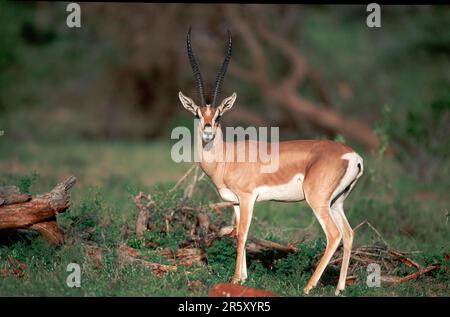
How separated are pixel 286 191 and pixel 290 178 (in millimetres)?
151

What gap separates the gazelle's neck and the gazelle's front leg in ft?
1.76

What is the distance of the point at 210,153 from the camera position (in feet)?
26.9

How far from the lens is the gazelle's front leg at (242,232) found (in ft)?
25.0

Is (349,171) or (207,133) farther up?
(207,133)

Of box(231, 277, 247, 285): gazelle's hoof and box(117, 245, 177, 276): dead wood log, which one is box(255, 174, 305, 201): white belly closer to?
box(231, 277, 247, 285): gazelle's hoof

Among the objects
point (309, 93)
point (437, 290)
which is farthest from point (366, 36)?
point (437, 290)

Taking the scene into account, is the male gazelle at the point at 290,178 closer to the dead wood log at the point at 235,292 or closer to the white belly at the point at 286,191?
the white belly at the point at 286,191

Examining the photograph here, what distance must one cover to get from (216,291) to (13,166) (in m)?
9.18

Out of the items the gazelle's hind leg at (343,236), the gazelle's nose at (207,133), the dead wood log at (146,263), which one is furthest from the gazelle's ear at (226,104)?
the dead wood log at (146,263)

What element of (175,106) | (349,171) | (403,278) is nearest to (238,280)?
(349,171)

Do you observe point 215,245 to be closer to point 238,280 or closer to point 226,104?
point 238,280

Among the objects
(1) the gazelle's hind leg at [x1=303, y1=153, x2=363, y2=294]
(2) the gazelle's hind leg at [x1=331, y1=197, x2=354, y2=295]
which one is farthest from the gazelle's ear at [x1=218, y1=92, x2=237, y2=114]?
(2) the gazelle's hind leg at [x1=331, y1=197, x2=354, y2=295]

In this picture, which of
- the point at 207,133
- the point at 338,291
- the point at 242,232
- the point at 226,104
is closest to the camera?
the point at 338,291

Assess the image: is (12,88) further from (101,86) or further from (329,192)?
(329,192)
